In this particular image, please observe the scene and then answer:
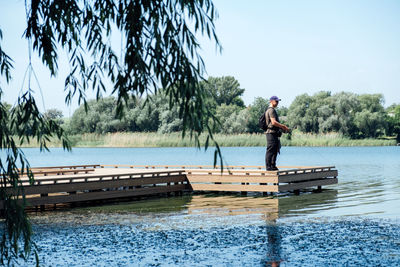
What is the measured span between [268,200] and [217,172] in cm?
153

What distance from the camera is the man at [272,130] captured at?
11.8m

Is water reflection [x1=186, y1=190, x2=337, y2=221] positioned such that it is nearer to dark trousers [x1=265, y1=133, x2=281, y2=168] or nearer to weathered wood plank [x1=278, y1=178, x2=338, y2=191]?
weathered wood plank [x1=278, y1=178, x2=338, y2=191]

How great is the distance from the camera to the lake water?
663cm

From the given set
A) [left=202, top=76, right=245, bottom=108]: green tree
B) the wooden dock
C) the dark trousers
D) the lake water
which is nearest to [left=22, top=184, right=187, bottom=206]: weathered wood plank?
Answer: the wooden dock

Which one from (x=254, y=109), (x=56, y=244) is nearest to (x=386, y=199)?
(x=56, y=244)

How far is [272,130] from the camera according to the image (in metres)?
12.1

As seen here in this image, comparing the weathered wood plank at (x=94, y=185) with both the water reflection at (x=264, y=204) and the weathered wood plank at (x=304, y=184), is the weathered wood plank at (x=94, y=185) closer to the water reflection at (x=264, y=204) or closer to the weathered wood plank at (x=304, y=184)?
the water reflection at (x=264, y=204)

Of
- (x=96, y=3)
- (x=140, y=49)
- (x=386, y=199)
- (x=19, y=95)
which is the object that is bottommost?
(x=386, y=199)

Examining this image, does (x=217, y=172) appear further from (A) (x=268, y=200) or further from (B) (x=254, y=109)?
(B) (x=254, y=109)

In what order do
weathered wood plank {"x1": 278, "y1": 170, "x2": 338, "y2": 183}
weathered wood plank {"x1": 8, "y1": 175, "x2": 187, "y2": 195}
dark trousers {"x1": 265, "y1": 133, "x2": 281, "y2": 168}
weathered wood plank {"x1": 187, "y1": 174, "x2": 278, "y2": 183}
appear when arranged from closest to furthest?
weathered wood plank {"x1": 8, "y1": 175, "x2": 187, "y2": 195}, dark trousers {"x1": 265, "y1": 133, "x2": 281, "y2": 168}, weathered wood plank {"x1": 187, "y1": 174, "x2": 278, "y2": 183}, weathered wood plank {"x1": 278, "y1": 170, "x2": 338, "y2": 183}

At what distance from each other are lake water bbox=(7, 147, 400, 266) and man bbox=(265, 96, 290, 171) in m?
0.80

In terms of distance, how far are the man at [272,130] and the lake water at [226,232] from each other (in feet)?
2.64

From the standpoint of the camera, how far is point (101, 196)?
12039mm

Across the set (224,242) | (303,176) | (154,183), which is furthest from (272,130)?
(224,242)
